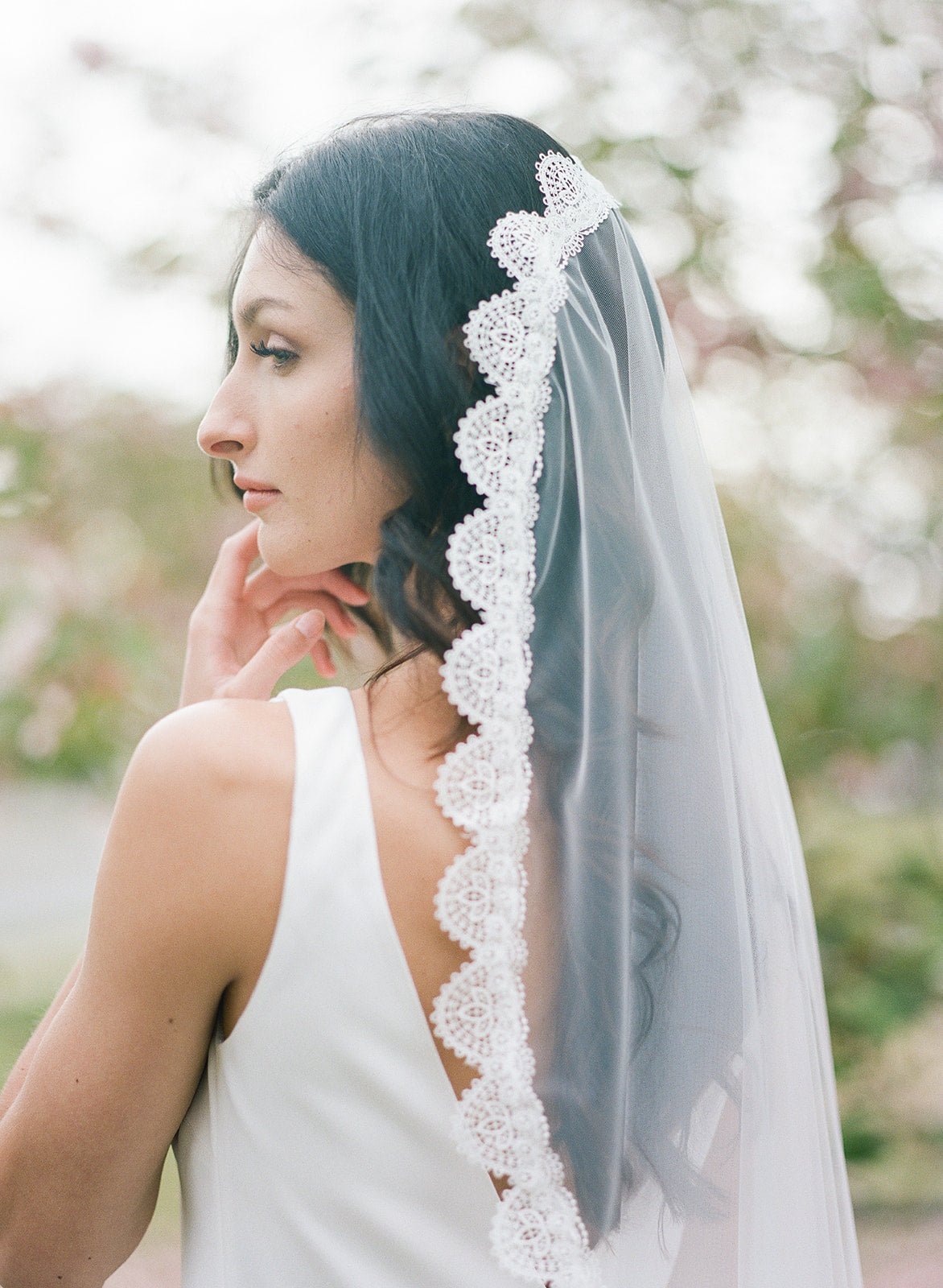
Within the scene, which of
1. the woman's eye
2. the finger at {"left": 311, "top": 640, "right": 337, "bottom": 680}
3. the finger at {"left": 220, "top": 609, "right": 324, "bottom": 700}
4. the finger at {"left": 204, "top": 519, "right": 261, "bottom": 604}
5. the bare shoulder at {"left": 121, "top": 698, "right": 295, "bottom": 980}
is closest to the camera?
the bare shoulder at {"left": 121, "top": 698, "right": 295, "bottom": 980}

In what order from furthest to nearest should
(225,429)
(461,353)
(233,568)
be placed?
1. (233,568)
2. (225,429)
3. (461,353)

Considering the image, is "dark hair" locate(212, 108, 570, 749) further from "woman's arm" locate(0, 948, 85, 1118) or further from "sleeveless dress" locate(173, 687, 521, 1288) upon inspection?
"woman's arm" locate(0, 948, 85, 1118)

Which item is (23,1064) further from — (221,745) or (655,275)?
(655,275)

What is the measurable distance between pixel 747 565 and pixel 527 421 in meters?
1.90

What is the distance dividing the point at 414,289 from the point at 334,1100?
0.89 metres

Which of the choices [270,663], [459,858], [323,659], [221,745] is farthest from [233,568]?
[459,858]

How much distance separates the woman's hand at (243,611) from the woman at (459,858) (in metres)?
0.42

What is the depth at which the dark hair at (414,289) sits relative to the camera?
4.55 feet

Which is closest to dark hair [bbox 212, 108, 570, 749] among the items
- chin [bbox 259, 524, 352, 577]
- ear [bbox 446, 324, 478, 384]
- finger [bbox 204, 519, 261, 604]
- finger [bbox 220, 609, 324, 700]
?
ear [bbox 446, 324, 478, 384]

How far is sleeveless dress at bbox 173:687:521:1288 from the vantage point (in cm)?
120

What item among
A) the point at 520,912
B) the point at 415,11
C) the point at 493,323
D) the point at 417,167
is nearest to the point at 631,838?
the point at 520,912

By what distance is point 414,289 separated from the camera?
1404mm

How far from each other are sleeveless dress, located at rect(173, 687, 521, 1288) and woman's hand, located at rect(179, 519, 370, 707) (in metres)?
0.70

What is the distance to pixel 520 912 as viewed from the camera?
1204 mm
